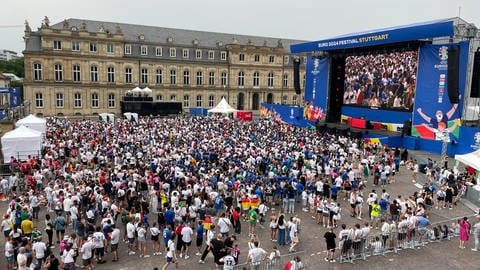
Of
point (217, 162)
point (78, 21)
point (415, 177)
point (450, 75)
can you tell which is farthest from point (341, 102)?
A: point (78, 21)

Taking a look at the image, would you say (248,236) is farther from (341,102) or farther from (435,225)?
(341,102)

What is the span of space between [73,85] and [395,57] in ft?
150

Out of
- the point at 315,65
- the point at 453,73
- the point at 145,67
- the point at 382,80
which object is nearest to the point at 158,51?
the point at 145,67

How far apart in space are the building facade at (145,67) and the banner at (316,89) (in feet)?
78.3

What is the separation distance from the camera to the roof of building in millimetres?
57625

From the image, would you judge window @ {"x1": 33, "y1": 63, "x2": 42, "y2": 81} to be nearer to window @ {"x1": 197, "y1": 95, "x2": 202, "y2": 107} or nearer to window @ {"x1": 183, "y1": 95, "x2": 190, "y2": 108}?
window @ {"x1": 183, "y1": 95, "x2": 190, "y2": 108}

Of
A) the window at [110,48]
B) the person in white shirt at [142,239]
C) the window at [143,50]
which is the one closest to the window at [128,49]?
the window at [143,50]

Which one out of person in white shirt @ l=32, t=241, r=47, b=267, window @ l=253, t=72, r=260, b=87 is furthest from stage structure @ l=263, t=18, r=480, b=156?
window @ l=253, t=72, r=260, b=87

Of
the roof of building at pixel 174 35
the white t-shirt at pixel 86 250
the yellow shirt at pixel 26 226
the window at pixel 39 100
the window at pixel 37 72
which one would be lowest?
the white t-shirt at pixel 86 250

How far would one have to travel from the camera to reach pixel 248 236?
1421 cm

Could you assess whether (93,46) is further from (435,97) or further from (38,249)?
(38,249)

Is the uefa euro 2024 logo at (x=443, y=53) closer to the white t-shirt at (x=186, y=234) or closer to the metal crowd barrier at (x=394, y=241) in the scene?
the metal crowd barrier at (x=394, y=241)

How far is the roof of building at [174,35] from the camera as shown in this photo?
57625 mm

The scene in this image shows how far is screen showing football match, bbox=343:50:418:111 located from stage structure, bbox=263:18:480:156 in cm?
8
